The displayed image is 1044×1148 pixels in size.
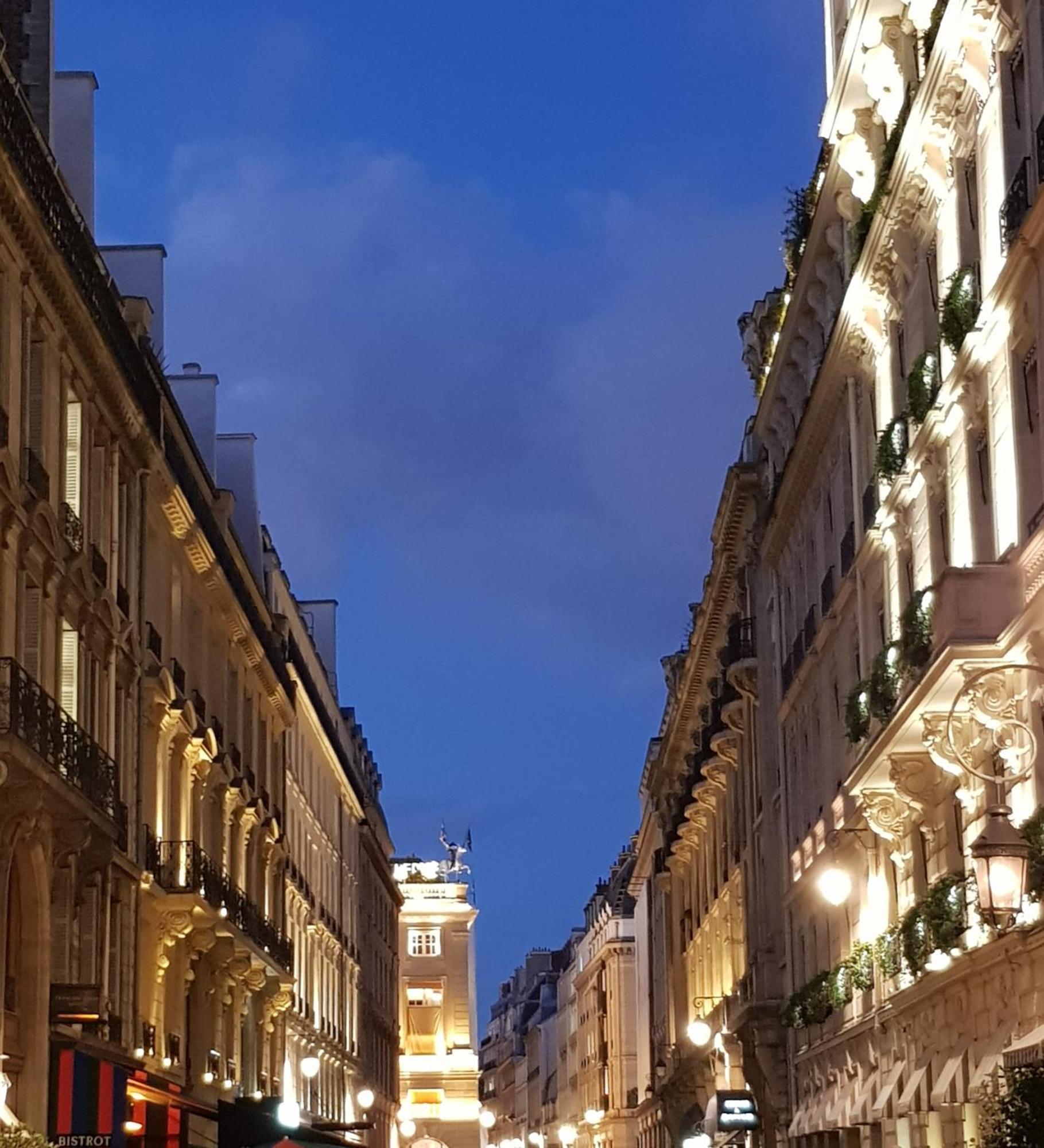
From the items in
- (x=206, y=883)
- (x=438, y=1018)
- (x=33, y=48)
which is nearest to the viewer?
(x=33, y=48)

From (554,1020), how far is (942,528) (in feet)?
466

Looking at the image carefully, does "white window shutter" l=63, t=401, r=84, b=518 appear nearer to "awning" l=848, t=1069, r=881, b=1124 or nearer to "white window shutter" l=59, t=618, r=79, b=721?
"white window shutter" l=59, t=618, r=79, b=721

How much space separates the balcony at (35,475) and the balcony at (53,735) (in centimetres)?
273

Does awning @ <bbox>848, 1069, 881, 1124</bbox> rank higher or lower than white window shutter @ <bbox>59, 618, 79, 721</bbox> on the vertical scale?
lower

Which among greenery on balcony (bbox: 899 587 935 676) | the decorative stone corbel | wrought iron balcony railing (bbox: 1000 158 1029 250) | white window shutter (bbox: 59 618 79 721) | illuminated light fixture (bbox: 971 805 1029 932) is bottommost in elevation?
illuminated light fixture (bbox: 971 805 1029 932)

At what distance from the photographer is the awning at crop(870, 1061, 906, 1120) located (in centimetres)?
3347

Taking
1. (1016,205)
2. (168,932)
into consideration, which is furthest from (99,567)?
(1016,205)

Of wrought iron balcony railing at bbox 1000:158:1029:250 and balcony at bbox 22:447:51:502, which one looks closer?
wrought iron balcony railing at bbox 1000:158:1029:250

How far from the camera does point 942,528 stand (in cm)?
3070

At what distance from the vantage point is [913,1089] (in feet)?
104

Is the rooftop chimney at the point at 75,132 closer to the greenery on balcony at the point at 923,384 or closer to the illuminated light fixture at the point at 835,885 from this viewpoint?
the greenery on balcony at the point at 923,384

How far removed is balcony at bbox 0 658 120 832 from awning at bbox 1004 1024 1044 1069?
1130cm

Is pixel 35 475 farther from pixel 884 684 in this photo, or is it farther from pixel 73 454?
pixel 884 684

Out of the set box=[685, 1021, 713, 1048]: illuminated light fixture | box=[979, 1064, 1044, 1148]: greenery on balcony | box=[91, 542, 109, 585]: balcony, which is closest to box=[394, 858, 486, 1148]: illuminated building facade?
box=[685, 1021, 713, 1048]: illuminated light fixture
